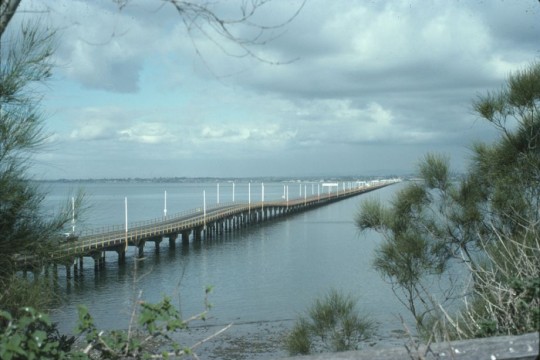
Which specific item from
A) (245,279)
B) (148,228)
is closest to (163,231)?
(148,228)

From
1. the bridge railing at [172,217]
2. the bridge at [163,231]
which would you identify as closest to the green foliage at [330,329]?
the bridge at [163,231]

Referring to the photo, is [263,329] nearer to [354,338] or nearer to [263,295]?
[263,295]

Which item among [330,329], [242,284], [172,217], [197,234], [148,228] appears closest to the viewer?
[330,329]

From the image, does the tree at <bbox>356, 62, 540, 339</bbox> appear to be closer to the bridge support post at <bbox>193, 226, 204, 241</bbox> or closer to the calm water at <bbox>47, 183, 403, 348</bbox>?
the calm water at <bbox>47, 183, 403, 348</bbox>

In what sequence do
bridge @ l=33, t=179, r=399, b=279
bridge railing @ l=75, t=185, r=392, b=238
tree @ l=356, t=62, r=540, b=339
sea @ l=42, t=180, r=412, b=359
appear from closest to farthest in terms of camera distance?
tree @ l=356, t=62, r=540, b=339 < bridge @ l=33, t=179, r=399, b=279 < sea @ l=42, t=180, r=412, b=359 < bridge railing @ l=75, t=185, r=392, b=238

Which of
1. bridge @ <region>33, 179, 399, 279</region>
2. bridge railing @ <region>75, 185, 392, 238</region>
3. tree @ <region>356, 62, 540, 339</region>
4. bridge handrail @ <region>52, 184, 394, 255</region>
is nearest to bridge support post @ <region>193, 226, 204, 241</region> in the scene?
bridge @ <region>33, 179, 399, 279</region>

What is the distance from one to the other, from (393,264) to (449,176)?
2.63 m

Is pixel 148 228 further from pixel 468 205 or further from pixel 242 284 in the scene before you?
pixel 468 205

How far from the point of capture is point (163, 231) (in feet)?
181

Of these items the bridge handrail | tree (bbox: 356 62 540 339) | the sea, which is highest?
tree (bbox: 356 62 540 339)

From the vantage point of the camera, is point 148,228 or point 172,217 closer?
point 148,228

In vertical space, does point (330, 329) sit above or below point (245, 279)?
above

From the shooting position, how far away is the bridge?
17.1 m

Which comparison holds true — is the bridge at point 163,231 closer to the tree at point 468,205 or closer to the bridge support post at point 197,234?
the bridge support post at point 197,234
